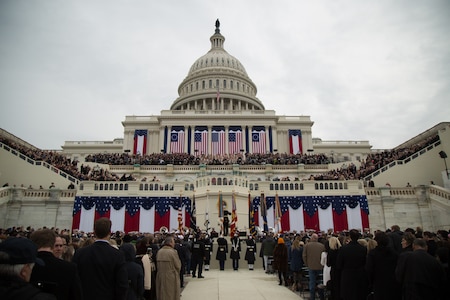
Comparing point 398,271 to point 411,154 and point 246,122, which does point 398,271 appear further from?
point 246,122

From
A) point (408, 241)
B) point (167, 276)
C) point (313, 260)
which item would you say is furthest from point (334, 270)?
point (167, 276)

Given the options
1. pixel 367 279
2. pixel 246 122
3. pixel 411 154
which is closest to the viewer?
pixel 367 279

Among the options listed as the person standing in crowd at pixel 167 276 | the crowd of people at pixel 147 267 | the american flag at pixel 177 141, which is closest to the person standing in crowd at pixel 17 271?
the crowd of people at pixel 147 267

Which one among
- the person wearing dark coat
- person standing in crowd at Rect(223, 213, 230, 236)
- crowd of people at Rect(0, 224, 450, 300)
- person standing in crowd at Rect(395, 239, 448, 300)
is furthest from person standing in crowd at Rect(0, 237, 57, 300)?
person standing in crowd at Rect(223, 213, 230, 236)

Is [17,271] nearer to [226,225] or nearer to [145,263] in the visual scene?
[145,263]

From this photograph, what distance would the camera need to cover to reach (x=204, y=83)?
96.9 metres

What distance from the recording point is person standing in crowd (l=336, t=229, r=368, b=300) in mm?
8727

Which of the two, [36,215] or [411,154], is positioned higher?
[411,154]

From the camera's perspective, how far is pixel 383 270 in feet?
26.2

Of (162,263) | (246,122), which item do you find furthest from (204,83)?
(162,263)

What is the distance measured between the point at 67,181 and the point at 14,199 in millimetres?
6570

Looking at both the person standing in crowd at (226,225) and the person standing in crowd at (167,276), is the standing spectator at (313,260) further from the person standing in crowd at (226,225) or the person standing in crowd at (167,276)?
the person standing in crowd at (226,225)

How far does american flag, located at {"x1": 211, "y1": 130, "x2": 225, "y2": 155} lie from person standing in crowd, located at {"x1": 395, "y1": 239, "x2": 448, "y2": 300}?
60.4 m

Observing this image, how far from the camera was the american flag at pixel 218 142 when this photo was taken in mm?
67681
